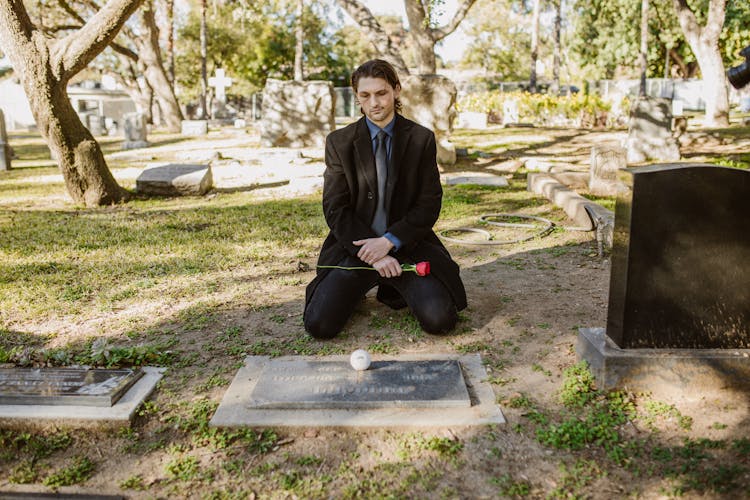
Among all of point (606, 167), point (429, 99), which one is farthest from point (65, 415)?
point (429, 99)

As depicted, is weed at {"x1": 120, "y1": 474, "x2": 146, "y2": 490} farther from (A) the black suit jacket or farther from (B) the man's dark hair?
(B) the man's dark hair

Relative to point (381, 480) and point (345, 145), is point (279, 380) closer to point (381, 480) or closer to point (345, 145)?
point (381, 480)

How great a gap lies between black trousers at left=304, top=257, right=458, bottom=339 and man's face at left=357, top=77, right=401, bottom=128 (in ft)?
2.91

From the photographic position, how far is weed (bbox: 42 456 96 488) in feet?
8.12

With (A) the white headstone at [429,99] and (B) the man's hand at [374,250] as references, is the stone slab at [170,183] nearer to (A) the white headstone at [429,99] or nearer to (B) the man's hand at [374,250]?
(A) the white headstone at [429,99]

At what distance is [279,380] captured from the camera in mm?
3088

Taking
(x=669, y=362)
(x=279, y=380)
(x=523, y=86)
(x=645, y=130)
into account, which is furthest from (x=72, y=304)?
(x=523, y=86)

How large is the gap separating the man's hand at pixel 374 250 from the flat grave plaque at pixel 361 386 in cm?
77

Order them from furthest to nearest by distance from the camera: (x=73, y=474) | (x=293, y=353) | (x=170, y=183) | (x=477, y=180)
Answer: (x=477, y=180)
(x=170, y=183)
(x=293, y=353)
(x=73, y=474)

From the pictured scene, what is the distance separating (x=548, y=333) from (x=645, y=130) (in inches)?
363

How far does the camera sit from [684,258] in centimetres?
299

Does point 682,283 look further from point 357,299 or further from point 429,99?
point 429,99

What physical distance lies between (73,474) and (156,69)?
22.2 meters

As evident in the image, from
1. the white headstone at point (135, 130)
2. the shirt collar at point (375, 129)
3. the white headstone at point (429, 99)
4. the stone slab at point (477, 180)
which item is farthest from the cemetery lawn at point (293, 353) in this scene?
the white headstone at point (135, 130)
